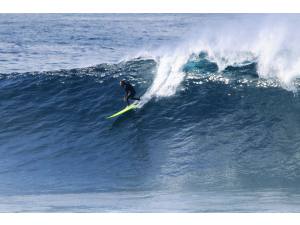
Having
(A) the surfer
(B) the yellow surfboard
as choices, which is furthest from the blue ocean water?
(A) the surfer

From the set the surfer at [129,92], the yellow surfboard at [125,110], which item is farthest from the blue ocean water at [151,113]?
the surfer at [129,92]

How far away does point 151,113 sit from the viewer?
9.27 meters

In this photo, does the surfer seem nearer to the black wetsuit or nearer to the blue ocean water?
the black wetsuit

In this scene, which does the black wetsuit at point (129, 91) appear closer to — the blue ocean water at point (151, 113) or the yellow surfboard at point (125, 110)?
the yellow surfboard at point (125, 110)

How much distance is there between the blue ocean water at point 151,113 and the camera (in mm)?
7492

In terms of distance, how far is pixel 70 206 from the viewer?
709 centimetres

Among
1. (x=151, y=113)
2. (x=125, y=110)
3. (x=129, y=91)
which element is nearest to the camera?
(x=129, y=91)

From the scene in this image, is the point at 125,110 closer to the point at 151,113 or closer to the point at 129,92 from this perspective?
the point at 129,92

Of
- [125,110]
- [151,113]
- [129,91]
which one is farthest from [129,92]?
[151,113]

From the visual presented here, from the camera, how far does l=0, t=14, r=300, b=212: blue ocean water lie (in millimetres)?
7492

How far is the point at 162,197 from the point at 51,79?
11.8ft

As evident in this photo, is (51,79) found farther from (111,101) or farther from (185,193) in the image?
(185,193)
